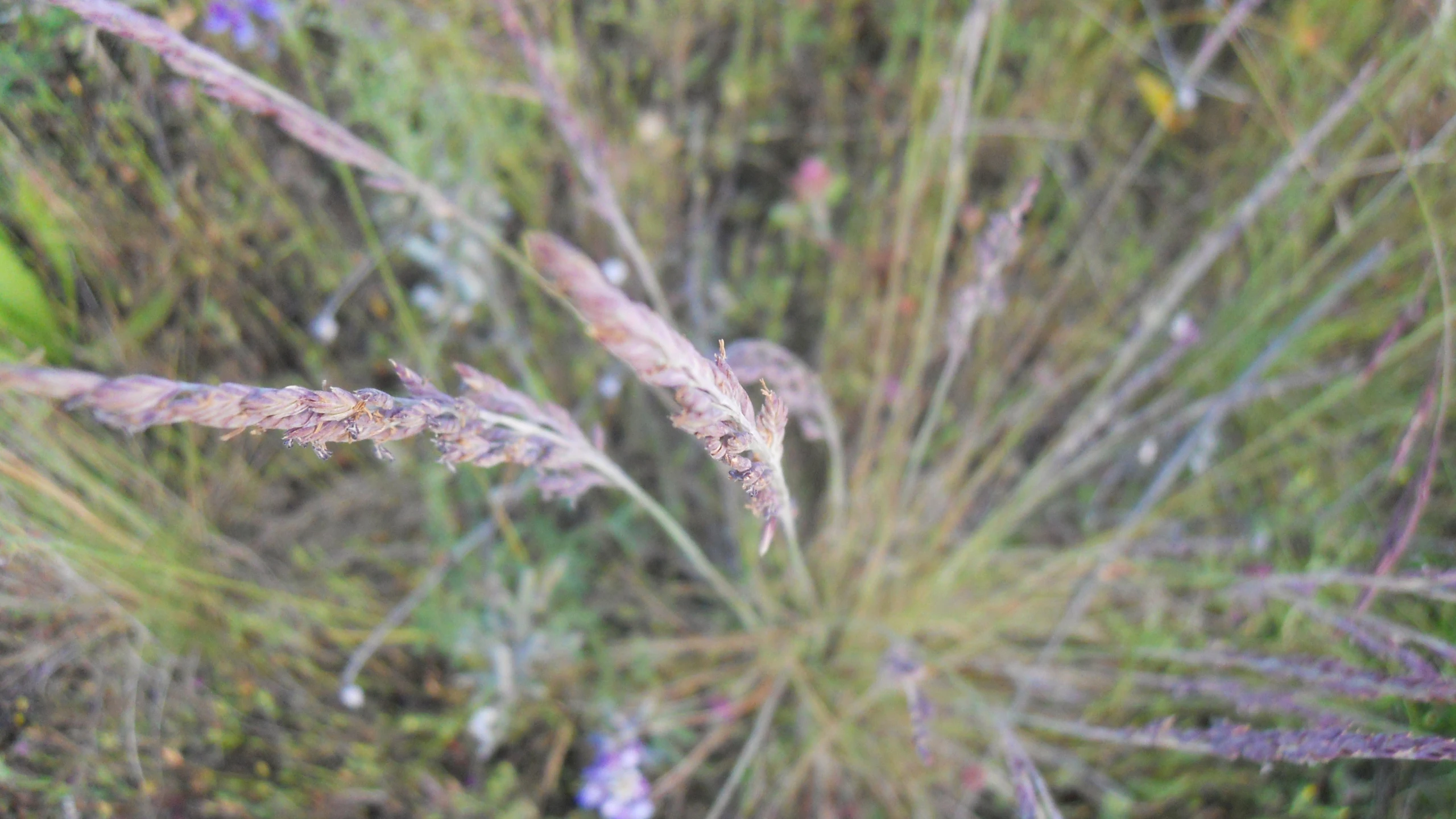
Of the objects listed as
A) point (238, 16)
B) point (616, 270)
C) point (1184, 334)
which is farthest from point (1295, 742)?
point (238, 16)

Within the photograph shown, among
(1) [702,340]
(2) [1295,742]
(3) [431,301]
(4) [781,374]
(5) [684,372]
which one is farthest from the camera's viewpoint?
(3) [431,301]

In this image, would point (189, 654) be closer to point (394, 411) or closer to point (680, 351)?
point (394, 411)

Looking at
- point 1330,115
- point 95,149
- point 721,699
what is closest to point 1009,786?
point 721,699

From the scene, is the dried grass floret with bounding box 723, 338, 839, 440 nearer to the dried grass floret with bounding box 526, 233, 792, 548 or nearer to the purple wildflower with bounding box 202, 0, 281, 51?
the dried grass floret with bounding box 526, 233, 792, 548

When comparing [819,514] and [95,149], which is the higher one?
[95,149]

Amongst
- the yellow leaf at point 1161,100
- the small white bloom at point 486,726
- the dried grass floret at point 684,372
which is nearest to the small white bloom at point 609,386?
the small white bloom at point 486,726

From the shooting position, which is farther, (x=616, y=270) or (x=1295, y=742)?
(x=616, y=270)

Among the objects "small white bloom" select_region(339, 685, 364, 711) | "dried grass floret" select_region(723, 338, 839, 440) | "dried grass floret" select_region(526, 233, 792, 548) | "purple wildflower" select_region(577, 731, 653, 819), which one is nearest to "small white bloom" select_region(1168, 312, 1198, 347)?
"dried grass floret" select_region(723, 338, 839, 440)

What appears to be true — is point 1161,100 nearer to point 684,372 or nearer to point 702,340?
point 702,340
